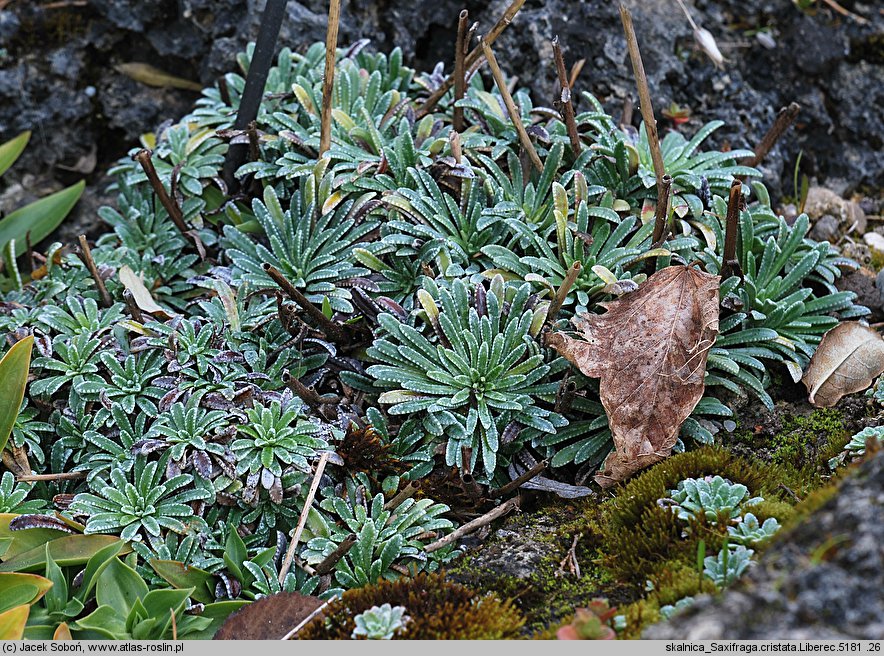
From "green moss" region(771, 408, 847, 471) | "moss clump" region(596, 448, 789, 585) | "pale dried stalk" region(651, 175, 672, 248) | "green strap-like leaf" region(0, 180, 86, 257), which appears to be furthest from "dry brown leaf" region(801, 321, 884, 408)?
"green strap-like leaf" region(0, 180, 86, 257)

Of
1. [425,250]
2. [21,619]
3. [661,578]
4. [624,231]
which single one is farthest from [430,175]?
[21,619]

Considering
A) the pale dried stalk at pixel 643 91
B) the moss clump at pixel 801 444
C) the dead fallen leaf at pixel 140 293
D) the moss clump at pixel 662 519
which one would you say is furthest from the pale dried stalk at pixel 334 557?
the pale dried stalk at pixel 643 91

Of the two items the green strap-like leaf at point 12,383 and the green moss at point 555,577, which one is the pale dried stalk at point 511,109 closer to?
the green moss at point 555,577

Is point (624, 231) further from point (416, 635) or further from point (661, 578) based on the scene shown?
point (416, 635)

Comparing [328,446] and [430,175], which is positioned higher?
[430,175]

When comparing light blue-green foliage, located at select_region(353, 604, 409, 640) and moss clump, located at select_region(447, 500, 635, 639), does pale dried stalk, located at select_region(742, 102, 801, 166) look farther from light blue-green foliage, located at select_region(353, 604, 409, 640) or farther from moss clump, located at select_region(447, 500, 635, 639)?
light blue-green foliage, located at select_region(353, 604, 409, 640)

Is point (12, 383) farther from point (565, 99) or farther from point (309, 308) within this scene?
point (565, 99)
